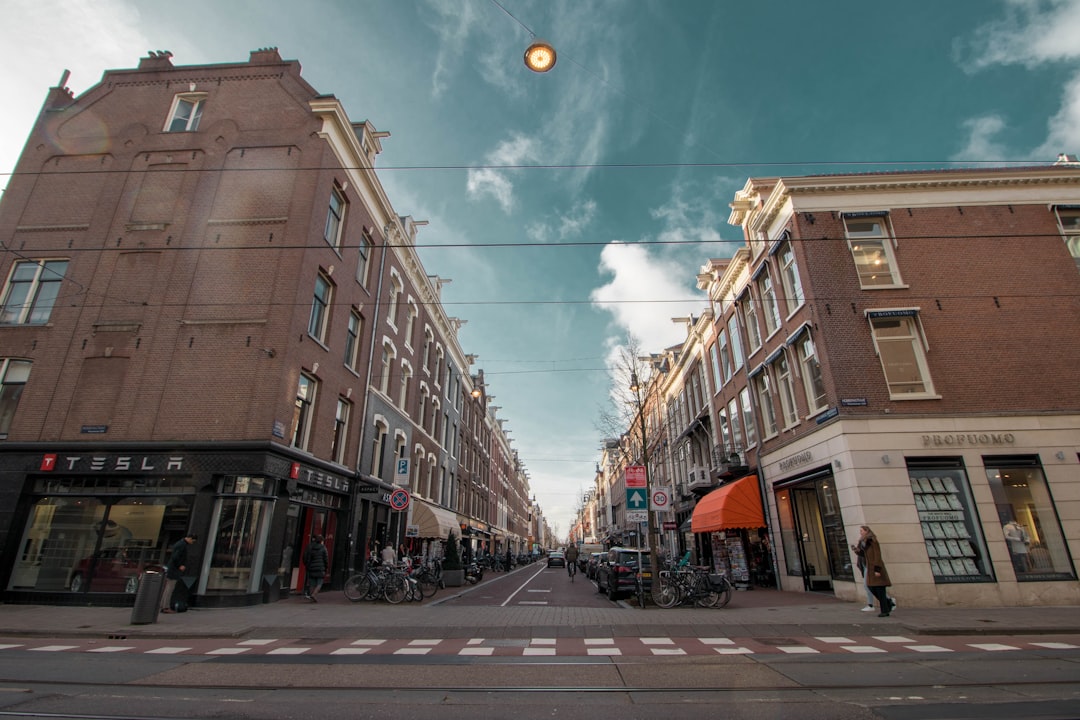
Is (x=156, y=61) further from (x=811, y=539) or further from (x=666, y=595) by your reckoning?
(x=811, y=539)

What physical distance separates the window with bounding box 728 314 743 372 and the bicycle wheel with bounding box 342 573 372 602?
670 inches

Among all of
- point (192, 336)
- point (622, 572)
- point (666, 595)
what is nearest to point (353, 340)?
point (192, 336)

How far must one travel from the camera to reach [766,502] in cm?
2016

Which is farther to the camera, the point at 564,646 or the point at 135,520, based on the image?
the point at 135,520

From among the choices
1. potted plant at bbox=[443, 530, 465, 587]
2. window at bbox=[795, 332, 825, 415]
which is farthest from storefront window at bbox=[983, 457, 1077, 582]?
potted plant at bbox=[443, 530, 465, 587]

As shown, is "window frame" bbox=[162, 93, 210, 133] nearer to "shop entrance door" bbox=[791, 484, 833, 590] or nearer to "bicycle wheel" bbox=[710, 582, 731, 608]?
"bicycle wheel" bbox=[710, 582, 731, 608]

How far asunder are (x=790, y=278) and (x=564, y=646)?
1475cm

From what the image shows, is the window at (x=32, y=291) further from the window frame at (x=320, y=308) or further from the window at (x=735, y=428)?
the window at (x=735, y=428)

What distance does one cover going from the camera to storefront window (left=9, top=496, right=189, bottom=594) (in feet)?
45.8

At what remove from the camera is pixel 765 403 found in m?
20.9

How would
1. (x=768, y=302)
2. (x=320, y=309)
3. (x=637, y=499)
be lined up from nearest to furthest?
1. (x=637, y=499)
2. (x=320, y=309)
3. (x=768, y=302)

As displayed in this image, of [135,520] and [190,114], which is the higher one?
[190,114]

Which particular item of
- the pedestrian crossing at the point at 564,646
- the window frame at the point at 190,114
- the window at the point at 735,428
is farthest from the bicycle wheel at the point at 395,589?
the window frame at the point at 190,114

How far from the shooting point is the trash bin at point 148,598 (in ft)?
34.5
